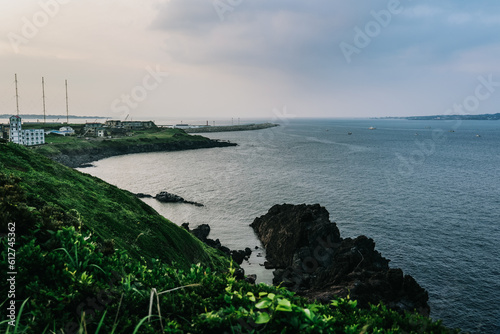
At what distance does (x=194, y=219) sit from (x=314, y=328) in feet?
170

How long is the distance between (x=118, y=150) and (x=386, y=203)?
116335mm

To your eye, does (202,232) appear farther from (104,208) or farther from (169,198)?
(104,208)

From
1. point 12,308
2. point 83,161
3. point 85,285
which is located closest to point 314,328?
point 85,285

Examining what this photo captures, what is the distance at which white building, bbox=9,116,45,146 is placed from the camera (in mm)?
108375

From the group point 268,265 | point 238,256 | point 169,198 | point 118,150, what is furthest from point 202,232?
point 118,150

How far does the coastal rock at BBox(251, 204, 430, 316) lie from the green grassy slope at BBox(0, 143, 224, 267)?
44.2 feet

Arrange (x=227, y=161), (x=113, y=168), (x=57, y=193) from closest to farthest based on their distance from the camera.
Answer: (x=57, y=193)
(x=113, y=168)
(x=227, y=161)

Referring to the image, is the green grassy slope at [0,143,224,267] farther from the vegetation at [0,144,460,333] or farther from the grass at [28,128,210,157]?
the grass at [28,128,210,157]

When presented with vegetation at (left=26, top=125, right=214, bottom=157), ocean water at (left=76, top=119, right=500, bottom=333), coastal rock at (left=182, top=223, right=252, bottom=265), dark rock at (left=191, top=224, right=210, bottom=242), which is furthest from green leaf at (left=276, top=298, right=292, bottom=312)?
vegetation at (left=26, top=125, right=214, bottom=157)

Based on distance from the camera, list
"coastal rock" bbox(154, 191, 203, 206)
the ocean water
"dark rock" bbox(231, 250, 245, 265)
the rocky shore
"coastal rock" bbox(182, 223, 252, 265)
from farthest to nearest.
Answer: the rocky shore
"coastal rock" bbox(154, 191, 203, 206)
"coastal rock" bbox(182, 223, 252, 265)
"dark rock" bbox(231, 250, 245, 265)
the ocean water

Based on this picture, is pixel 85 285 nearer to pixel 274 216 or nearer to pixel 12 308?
pixel 12 308

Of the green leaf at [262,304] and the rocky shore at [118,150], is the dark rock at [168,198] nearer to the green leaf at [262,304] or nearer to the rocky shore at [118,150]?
the rocky shore at [118,150]

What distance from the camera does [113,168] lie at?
10206 cm

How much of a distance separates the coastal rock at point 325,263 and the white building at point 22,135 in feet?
332
